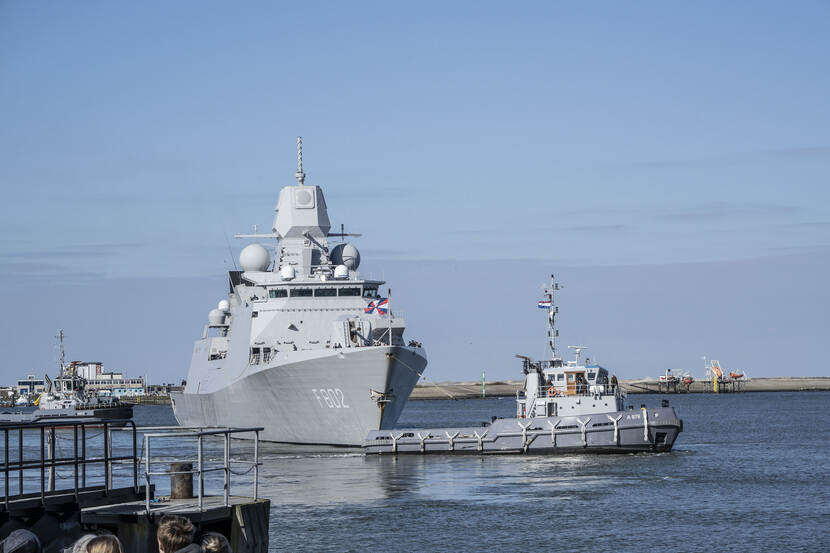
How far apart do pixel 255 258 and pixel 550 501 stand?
33.1 meters

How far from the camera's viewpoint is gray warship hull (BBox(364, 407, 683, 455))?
43625 mm

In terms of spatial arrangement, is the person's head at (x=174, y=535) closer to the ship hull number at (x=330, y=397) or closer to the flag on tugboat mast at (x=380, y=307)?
the ship hull number at (x=330, y=397)

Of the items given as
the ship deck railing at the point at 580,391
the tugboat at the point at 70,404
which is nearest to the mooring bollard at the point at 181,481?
the ship deck railing at the point at 580,391

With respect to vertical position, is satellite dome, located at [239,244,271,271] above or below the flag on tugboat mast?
above

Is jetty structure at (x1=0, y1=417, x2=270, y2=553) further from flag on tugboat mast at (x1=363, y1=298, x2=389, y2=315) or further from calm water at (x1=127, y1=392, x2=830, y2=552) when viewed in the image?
flag on tugboat mast at (x1=363, y1=298, x2=389, y2=315)

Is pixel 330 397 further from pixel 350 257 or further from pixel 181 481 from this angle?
pixel 181 481

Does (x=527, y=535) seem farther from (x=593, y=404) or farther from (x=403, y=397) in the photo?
(x=403, y=397)

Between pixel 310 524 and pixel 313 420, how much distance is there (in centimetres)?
1997

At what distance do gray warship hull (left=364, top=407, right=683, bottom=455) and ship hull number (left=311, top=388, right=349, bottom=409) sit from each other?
1.90m

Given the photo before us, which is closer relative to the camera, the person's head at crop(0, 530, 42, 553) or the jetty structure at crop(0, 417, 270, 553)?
the person's head at crop(0, 530, 42, 553)

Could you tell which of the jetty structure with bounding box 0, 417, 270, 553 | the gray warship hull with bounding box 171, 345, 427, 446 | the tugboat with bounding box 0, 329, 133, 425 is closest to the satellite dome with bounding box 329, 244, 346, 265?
the gray warship hull with bounding box 171, 345, 427, 446

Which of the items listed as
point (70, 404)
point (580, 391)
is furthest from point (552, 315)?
point (70, 404)

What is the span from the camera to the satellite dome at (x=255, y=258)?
6128 centimetres

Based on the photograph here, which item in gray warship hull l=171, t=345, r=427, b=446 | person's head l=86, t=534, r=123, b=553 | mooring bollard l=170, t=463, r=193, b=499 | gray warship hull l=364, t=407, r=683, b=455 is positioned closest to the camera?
person's head l=86, t=534, r=123, b=553
